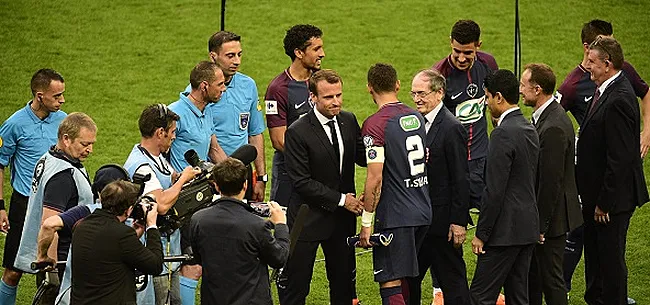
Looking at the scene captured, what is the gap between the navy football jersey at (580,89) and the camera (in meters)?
7.60

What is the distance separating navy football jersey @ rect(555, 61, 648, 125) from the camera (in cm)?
760

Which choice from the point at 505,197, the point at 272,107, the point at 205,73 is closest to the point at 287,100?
the point at 272,107

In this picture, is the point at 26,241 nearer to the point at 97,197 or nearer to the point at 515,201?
the point at 97,197

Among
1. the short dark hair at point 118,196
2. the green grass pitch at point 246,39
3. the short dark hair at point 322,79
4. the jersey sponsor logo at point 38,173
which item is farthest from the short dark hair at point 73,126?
the green grass pitch at point 246,39

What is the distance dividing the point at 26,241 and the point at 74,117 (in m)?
0.77

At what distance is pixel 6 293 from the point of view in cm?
686

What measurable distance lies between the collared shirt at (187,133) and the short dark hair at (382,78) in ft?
3.72

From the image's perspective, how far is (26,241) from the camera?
20.0ft

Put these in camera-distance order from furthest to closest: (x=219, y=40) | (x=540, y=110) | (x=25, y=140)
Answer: (x=219, y=40)
(x=25, y=140)
(x=540, y=110)

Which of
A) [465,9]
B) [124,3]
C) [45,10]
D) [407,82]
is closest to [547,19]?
[465,9]

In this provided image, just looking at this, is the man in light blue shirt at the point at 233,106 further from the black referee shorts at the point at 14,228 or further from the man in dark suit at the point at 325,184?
the black referee shorts at the point at 14,228

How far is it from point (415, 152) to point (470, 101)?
1.44 metres

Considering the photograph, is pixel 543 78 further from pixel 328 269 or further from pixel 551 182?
pixel 328 269

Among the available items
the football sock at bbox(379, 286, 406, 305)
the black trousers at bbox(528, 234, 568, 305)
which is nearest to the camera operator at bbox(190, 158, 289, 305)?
the football sock at bbox(379, 286, 406, 305)
